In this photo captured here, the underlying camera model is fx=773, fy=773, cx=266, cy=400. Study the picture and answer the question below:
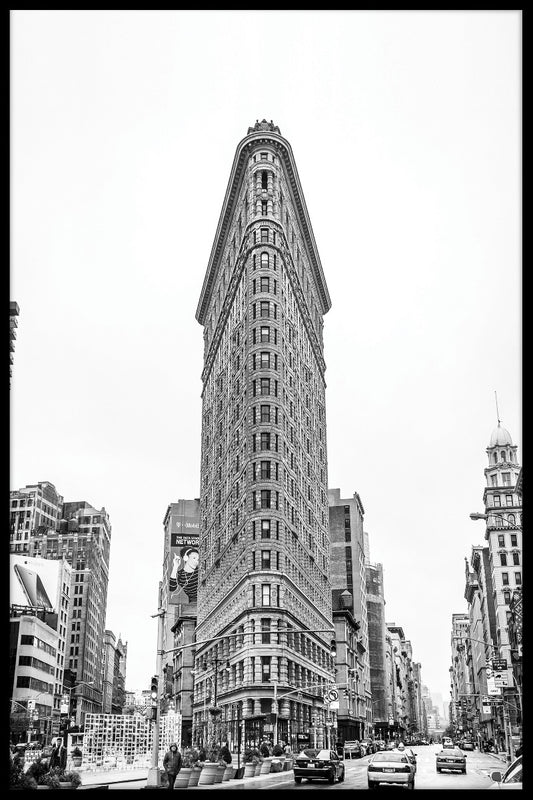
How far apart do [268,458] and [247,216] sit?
3757 cm

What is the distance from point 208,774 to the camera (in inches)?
1531

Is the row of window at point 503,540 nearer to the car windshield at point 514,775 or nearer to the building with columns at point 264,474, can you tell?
the building with columns at point 264,474

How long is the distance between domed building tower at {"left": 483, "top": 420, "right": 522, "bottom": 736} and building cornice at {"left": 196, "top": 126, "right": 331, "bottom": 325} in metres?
47.0

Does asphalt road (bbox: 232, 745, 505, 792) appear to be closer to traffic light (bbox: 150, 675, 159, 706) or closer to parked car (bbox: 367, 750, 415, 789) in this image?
parked car (bbox: 367, 750, 415, 789)

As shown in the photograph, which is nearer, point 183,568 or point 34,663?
point 34,663

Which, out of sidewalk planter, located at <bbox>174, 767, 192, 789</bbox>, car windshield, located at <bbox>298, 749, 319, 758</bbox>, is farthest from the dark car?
sidewalk planter, located at <bbox>174, 767, 192, 789</bbox>

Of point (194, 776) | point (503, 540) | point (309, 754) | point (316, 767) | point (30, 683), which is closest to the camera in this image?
point (194, 776)

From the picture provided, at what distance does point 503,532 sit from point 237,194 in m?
73.8

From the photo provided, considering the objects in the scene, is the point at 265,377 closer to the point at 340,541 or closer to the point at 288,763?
the point at 288,763

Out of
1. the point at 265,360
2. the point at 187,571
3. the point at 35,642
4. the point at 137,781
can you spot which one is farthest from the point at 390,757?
the point at 187,571

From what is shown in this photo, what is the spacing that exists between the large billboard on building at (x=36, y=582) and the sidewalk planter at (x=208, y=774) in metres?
96.8

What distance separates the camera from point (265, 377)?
9319cm

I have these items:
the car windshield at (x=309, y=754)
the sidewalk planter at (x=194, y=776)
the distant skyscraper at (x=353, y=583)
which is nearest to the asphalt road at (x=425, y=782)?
the car windshield at (x=309, y=754)

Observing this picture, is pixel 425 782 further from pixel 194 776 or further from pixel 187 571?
pixel 187 571
